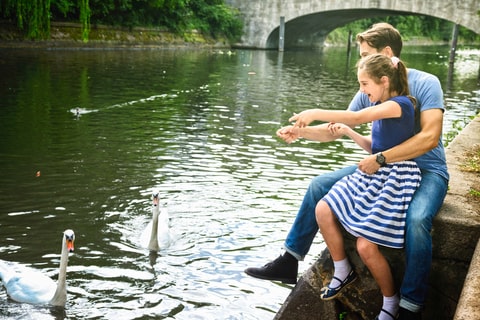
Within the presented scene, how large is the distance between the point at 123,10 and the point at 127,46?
2094 millimetres

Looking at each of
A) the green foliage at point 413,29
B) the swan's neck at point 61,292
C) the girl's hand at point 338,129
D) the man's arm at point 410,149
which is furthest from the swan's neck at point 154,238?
the green foliage at point 413,29

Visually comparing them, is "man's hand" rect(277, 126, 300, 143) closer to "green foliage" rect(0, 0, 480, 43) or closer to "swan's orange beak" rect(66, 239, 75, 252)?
"swan's orange beak" rect(66, 239, 75, 252)

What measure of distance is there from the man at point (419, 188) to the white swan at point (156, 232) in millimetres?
1944

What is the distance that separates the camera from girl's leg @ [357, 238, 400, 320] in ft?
9.89

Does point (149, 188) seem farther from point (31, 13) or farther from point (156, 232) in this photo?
point (31, 13)

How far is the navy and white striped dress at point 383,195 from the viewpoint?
2979 millimetres

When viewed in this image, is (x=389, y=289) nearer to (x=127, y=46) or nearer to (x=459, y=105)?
(x=459, y=105)

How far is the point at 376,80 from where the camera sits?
3277 millimetres

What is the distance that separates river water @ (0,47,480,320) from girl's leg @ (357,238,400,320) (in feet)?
4.76

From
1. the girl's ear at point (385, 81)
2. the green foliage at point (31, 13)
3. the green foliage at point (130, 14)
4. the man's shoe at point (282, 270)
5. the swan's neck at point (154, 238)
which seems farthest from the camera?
the green foliage at point (130, 14)

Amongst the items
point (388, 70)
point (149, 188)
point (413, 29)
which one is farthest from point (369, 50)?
point (413, 29)

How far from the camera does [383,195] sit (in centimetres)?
304

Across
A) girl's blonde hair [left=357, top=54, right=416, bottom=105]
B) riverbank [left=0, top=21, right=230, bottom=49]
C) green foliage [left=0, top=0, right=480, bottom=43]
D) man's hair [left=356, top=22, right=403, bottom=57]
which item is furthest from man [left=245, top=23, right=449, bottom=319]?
riverbank [left=0, top=21, right=230, bottom=49]

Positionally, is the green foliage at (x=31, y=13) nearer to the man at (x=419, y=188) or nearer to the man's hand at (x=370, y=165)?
the man at (x=419, y=188)
